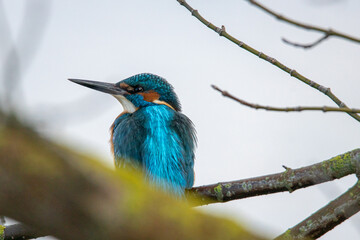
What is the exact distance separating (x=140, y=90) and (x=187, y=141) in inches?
40.5

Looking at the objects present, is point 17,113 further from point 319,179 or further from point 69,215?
point 319,179

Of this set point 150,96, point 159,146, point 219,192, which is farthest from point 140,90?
point 219,192

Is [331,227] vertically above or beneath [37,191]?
above

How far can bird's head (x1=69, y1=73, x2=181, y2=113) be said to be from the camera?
5.61 m

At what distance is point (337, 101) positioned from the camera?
3.14 meters

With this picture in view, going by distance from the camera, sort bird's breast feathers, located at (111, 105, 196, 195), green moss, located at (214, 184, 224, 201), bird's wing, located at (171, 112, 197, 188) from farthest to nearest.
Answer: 1. bird's wing, located at (171, 112, 197, 188)
2. bird's breast feathers, located at (111, 105, 196, 195)
3. green moss, located at (214, 184, 224, 201)

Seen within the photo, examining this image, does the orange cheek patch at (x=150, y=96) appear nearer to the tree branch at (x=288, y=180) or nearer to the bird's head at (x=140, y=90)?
the bird's head at (x=140, y=90)

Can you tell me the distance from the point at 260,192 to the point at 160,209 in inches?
86.6

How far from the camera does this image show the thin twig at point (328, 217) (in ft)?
9.49

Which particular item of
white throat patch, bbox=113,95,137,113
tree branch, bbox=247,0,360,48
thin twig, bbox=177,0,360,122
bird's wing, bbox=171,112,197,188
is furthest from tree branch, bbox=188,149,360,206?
white throat patch, bbox=113,95,137,113

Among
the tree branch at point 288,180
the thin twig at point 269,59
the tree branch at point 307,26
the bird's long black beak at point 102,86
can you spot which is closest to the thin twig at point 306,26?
the tree branch at point 307,26

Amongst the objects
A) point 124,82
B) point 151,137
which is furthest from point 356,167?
point 124,82

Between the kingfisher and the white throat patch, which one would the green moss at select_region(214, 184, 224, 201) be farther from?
the white throat patch

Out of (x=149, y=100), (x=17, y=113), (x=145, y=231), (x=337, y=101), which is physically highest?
(x=149, y=100)
